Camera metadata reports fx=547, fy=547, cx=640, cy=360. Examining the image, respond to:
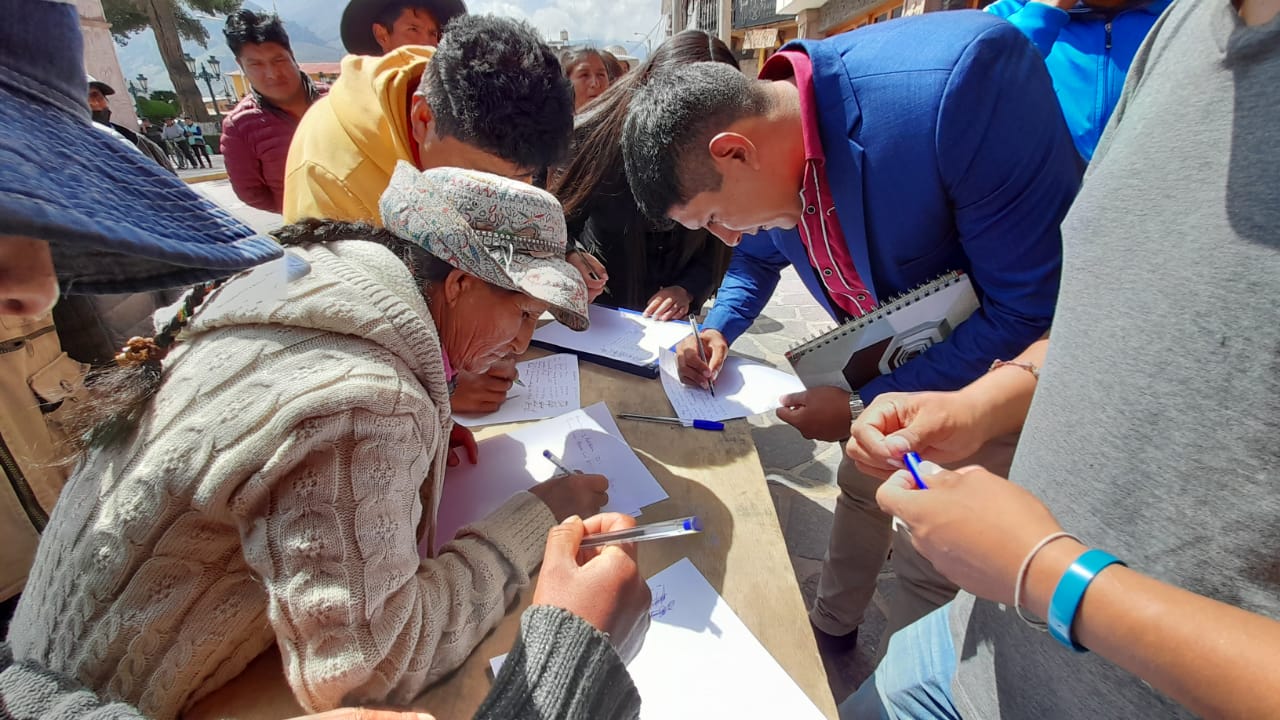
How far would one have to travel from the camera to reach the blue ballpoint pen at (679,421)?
151 cm

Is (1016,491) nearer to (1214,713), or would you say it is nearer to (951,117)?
(1214,713)

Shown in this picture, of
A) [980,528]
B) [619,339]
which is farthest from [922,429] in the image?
[619,339]

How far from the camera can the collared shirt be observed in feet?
4.25

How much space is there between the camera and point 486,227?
43.0 inches

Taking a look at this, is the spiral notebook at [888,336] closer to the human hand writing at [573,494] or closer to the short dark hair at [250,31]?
the human hand writing at [573,494]

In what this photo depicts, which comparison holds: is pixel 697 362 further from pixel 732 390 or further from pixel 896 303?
pixel 896 303

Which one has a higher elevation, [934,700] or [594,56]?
[594,56]

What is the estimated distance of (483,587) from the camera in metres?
0.92

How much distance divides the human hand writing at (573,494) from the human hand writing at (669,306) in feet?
3.72

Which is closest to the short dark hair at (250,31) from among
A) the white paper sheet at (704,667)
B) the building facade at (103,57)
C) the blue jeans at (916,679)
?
the white paper sheet at (704,667)

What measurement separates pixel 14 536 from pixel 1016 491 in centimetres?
210

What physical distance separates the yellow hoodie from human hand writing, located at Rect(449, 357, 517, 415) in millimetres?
508

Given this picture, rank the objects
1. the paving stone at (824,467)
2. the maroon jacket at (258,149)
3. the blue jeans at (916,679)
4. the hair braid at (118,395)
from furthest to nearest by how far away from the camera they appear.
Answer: the maroon jacket at (258,149)
the paving stone at (824,467)
the blue jeans at (916,679)
the hair braid at (118,395)

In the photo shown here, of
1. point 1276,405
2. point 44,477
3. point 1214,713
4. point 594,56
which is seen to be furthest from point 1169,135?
point 594,56
